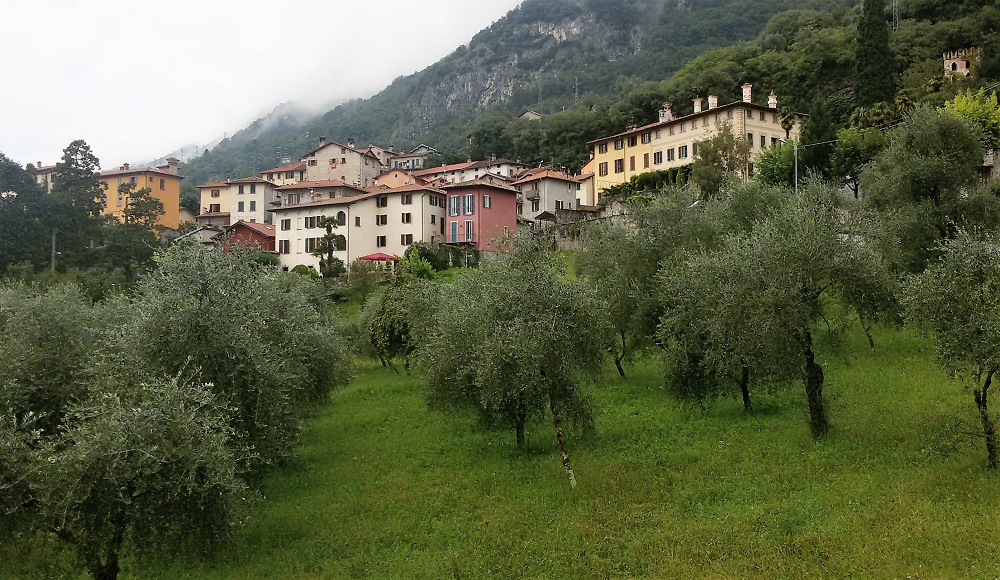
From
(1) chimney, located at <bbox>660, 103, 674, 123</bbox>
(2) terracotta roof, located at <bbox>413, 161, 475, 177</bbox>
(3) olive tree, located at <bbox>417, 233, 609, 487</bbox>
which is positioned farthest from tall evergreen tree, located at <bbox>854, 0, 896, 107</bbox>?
(3) olive tree, located at <bbox>417, 233, 609, 487</bbox>

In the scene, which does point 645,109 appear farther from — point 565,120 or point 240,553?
point 240,553

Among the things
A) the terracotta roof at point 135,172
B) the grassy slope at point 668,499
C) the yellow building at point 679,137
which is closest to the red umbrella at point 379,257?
the yellow building at point 679,137

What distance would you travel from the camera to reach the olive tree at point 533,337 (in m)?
23.8

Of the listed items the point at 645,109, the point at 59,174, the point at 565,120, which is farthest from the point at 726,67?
the point at 59,174

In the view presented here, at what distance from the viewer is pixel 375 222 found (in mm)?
82875

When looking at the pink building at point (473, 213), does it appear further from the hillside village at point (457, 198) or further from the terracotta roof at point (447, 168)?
the terracotta roof at point (447, 168)

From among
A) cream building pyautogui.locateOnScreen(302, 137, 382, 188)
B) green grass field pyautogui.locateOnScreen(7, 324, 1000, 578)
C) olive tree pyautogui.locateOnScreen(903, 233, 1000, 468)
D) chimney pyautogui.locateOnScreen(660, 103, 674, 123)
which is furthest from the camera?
cream building pyautogui.locateOnScreen(302, 137, 382, 188)

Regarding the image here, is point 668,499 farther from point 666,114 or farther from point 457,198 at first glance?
point 666,114

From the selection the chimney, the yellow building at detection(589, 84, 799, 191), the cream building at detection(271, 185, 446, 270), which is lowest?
the cream building at detection(271, 185, 446, 270)

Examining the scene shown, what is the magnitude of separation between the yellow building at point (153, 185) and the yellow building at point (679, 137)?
2525 inches

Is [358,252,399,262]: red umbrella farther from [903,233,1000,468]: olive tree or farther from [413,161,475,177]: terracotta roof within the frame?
[903,233,1000,468]: olive tree

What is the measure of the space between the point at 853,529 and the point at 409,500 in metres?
13.8

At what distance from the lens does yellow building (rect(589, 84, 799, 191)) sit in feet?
264

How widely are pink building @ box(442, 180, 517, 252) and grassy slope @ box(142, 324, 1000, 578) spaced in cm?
→ 5153
